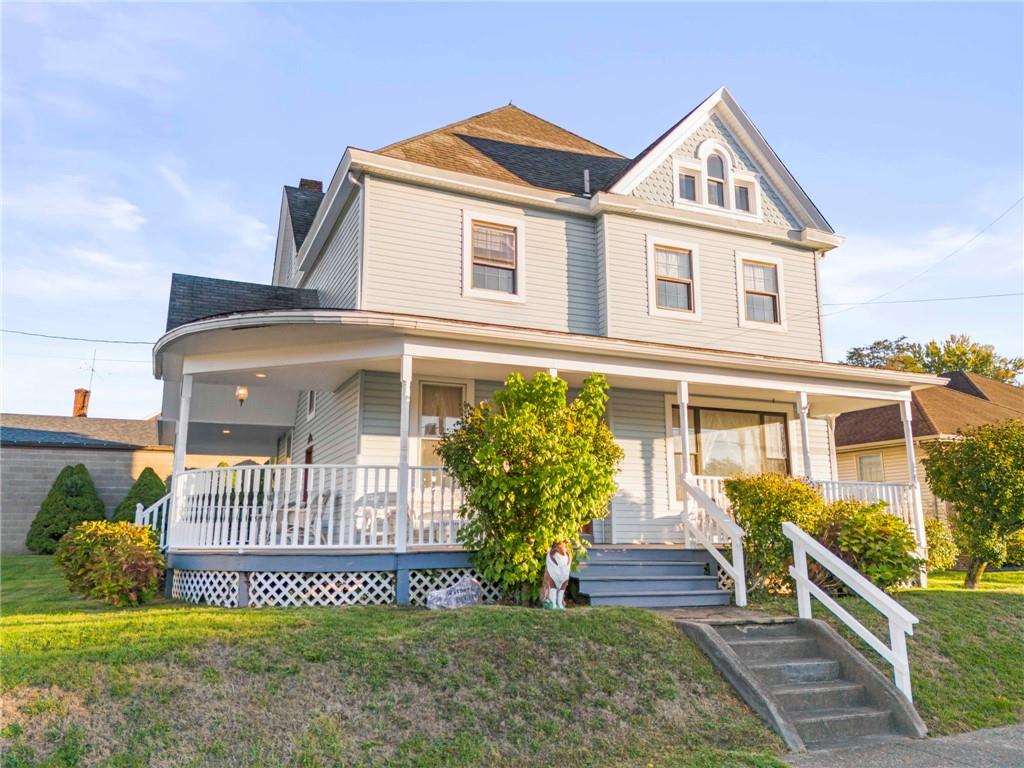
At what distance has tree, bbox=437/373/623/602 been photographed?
26.7ft

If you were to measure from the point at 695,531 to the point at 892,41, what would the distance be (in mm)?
7984

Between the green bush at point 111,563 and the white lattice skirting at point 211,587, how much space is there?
363 millimetres

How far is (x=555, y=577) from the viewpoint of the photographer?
8133mm

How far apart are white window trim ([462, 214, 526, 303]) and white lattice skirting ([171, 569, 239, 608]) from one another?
5253 mm

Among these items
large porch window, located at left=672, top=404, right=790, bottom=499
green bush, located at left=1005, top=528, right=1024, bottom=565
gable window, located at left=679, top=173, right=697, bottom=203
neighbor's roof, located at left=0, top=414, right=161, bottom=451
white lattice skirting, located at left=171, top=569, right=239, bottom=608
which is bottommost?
white lattice skirting, located at left=171, top=569, right=239, bottom=608

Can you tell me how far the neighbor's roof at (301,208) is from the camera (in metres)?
15.9

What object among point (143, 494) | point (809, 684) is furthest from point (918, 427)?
point (143, 494)

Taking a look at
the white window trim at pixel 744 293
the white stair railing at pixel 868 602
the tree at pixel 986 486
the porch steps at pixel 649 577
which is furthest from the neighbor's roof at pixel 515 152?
the tree at pixel 986 486

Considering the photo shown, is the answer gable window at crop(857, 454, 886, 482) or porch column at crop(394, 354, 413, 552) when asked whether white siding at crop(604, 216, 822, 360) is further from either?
gable window at crop(857, 454, 886, 482)

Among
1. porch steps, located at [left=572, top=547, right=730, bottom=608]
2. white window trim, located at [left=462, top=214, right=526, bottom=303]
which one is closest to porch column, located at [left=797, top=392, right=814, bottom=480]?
porch steps, located at [left=572, top=547, right=730, bottom=608]

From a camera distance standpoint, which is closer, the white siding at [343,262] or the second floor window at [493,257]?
the white siding at [343,262]

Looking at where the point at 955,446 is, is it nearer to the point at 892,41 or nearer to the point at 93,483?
the point at 892,41

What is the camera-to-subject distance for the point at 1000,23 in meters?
11.6

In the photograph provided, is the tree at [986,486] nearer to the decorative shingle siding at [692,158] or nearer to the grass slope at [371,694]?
the decorative shingle siding at [692,158]
